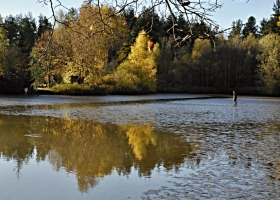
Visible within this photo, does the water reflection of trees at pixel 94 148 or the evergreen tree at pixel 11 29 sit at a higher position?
the evergreen tree at pixel 11 29

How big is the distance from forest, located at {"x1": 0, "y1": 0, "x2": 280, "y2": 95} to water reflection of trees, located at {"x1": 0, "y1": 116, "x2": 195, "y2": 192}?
16.7m

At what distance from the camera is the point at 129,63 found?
59.7m

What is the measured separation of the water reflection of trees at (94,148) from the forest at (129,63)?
16667 millimetres

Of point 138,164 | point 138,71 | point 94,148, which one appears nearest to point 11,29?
point 138,71

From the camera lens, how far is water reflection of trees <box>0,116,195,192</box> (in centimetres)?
805

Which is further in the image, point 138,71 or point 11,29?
point 11,29

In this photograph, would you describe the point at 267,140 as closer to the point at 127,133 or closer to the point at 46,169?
the point at 127,133

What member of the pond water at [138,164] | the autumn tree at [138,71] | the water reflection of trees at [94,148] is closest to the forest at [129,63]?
the autumn tree at [138,71]

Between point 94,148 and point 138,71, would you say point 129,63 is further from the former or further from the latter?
point 94,148

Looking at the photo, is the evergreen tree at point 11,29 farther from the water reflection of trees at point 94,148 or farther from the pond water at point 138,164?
the pond water at point 138,164

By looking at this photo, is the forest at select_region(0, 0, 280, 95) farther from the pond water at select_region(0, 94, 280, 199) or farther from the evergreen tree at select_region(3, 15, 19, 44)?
the pond water at select_region(0, 94, 280, 199)

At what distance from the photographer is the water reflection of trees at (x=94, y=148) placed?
8055mm

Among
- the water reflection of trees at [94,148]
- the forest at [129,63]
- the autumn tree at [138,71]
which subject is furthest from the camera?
the autumn tree at [138,71]

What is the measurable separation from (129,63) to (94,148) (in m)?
49.8
